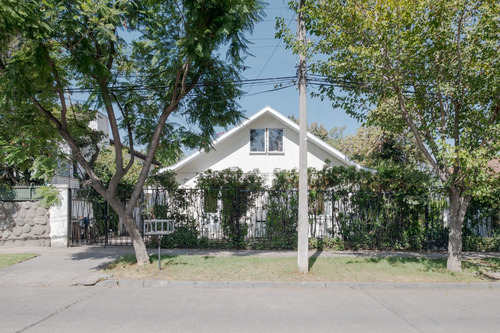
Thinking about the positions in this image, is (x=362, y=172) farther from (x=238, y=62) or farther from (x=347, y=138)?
(x=347, y=138)

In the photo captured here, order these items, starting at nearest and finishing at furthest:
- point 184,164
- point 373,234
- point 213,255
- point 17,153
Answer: point 17,153 → point 213,255 → point 373,234 → point 184,164

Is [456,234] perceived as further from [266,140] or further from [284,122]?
[266,140]

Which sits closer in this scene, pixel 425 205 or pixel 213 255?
pixel 213 255

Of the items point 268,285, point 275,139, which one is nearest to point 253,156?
point 275,139

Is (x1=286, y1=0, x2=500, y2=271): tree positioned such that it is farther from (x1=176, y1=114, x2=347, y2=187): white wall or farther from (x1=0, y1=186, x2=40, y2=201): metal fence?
(x1=0, y1=186, x2=40, y2=201): metal fence

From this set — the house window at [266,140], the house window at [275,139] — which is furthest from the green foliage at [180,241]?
the house window at [275,139]

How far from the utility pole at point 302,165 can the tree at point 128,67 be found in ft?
4.29

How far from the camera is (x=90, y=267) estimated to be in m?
9.10

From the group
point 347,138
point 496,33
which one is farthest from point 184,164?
point 347,138

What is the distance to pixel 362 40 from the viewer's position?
8.68m

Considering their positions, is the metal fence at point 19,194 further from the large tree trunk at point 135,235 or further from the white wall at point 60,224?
the large tree trunk at point 135,235

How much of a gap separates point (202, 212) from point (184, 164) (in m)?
3.82

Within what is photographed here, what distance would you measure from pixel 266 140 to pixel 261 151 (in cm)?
58

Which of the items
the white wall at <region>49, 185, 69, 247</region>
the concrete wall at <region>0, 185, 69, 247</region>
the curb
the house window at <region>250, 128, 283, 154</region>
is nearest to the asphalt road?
the curb
